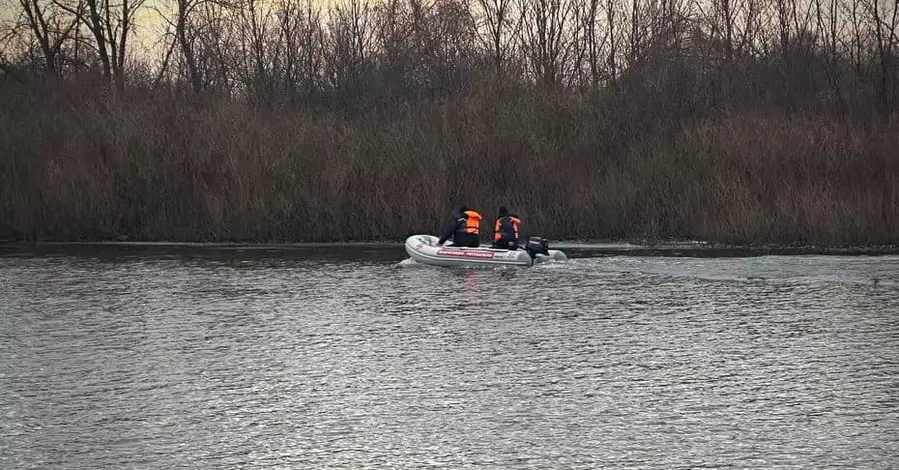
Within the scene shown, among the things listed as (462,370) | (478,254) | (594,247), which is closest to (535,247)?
(478,254)

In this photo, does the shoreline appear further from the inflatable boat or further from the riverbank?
the inflatable boat

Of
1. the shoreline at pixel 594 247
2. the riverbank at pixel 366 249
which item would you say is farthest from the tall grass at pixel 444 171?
the riverbank at pixel 366 249

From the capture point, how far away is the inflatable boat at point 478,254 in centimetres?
2339

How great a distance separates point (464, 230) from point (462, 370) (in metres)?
12.2

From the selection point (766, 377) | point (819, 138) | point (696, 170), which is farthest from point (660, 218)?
point (766, 377)

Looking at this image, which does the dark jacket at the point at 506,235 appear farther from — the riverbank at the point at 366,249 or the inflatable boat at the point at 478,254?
the riverbank at the point at 366,249

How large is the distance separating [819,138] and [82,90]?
85.7 ft

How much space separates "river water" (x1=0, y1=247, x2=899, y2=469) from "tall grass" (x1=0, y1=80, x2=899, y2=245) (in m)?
8.26

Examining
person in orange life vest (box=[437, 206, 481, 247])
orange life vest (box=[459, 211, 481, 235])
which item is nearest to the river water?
person in orange life vest (box=[437, 206, 481, 247])

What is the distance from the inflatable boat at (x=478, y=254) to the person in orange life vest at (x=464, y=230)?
218 millimetres

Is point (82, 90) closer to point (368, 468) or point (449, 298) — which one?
point (449, 298)

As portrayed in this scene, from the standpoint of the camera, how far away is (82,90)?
140 feet

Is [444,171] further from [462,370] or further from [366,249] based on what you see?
[462,370]

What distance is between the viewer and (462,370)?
12383mm
